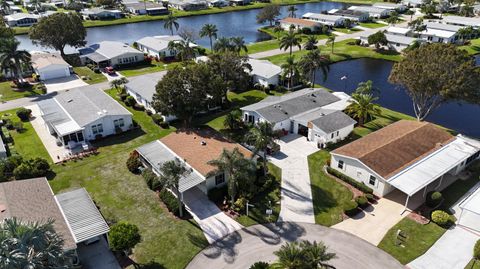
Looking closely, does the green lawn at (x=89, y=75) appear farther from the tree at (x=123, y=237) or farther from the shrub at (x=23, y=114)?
the tree at (x=123, y=237)

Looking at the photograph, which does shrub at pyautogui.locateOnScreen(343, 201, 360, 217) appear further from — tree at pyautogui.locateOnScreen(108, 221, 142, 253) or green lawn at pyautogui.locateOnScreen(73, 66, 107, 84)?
green lawn at pyautogui.locateOnScreen(73, 66, 107, 84)

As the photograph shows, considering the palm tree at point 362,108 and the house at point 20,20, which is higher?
the house at point 20,20

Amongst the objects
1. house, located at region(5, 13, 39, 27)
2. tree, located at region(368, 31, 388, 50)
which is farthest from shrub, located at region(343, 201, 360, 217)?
house, located at region(5, 13, 39, 27)

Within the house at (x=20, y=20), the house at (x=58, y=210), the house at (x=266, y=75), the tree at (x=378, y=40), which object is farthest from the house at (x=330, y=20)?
the house at (x=58, y=210)

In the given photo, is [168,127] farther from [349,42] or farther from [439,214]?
[349,42]

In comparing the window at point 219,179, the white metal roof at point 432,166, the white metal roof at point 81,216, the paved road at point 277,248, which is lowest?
the paved road at point 277,248

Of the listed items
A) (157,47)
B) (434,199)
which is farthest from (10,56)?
(434,199)

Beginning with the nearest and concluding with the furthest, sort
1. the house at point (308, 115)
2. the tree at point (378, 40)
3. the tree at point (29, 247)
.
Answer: the tree at point (29, 247)
the house at point (308, 115)
the tree at point (378, 40)

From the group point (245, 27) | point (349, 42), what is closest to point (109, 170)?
point (349, 42)

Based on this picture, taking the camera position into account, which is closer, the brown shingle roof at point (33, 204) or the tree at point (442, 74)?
the brown shingle roof at point (33, 204)

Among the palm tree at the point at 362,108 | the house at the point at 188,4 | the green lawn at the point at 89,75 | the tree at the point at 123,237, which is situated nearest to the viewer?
the tree at the point at 123,237
